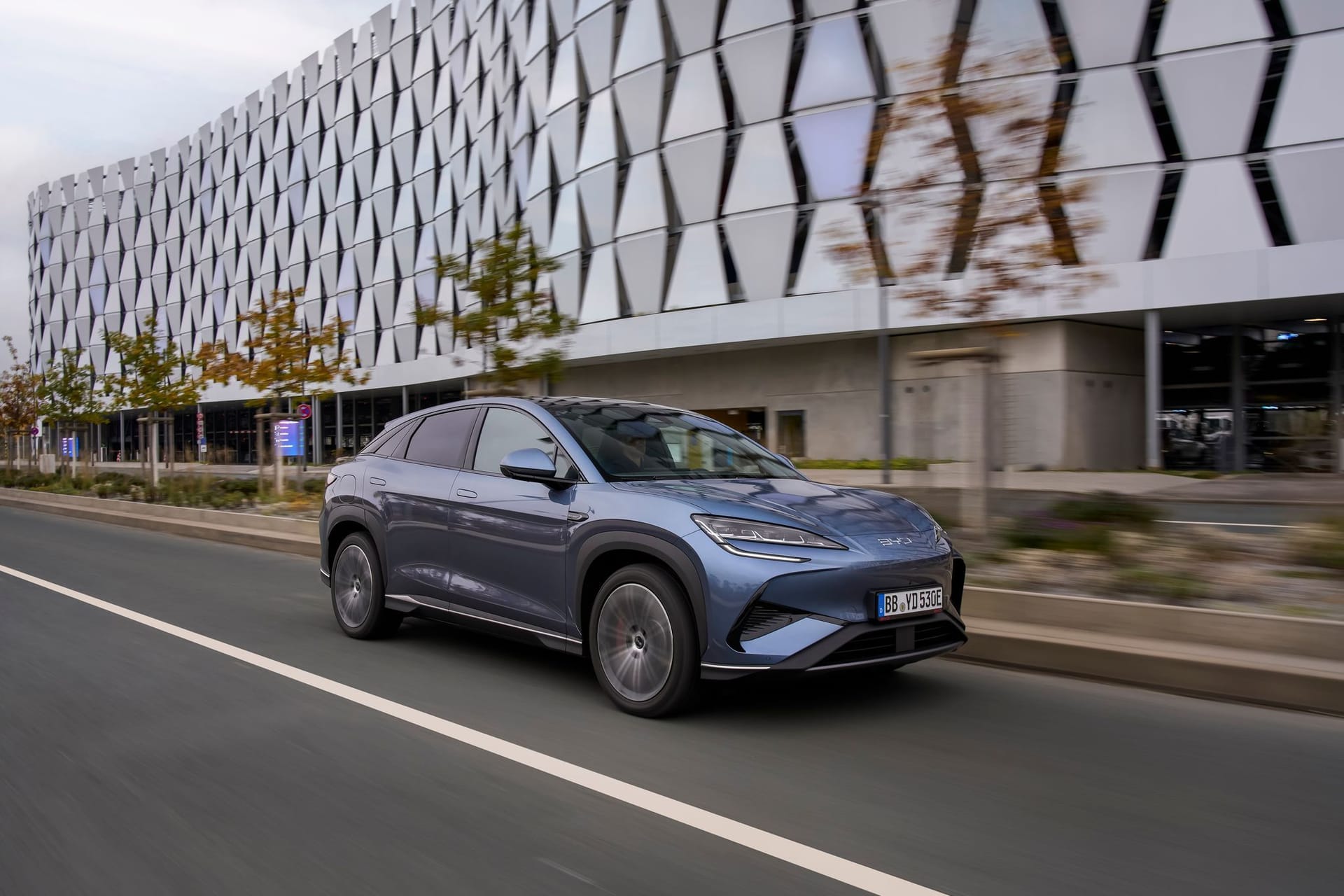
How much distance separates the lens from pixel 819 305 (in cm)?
2795

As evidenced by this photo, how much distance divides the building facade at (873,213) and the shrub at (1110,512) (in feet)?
10.9

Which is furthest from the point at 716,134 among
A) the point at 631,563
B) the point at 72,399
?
the point at 631,563

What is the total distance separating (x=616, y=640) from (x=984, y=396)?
18.1 feet

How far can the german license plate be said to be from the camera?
15.1 ft

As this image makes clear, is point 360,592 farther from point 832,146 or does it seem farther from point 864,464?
point 832,146

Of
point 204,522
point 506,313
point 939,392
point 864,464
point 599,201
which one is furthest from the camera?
point 599,201

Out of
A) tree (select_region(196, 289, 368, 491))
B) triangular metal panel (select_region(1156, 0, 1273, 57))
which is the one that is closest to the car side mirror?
tree (select_region(196, 289, 368, 491))

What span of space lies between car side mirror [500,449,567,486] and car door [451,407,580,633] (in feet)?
0.50

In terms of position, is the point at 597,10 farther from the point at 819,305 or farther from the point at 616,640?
the point at 616,640

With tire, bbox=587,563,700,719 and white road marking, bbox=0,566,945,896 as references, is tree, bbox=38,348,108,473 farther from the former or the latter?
tire, bbox=587,563,700,719

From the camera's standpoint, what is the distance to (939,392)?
28.2 metres

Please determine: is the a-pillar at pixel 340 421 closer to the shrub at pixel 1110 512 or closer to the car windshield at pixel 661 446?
the shrub at pixel 1110 512

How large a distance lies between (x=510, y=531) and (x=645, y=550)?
110 centimetres

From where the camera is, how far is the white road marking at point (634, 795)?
3086 millimetres
